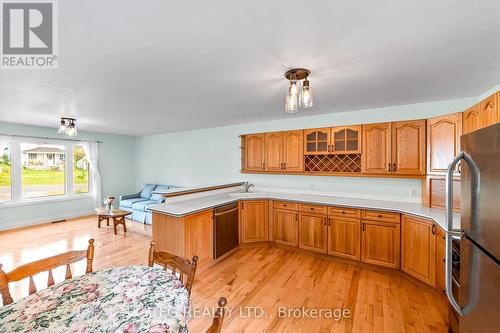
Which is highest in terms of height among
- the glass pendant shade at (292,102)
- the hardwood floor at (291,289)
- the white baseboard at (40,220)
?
the glass pendant shade at (292,102)

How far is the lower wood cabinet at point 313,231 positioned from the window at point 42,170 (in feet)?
19.9

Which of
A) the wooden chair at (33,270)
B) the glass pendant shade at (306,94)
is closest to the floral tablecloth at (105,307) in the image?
the wooden chair at (33,270)

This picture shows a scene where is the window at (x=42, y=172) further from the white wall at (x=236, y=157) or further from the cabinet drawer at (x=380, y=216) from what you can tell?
the cabinet drawer at (x=380, y=216)

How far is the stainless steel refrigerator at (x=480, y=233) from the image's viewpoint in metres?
0.85

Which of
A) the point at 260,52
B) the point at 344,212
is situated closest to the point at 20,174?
the point at 260,52

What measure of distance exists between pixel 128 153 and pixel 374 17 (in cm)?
719

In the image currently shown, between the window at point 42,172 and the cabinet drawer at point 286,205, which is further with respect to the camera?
the window at point 42,172

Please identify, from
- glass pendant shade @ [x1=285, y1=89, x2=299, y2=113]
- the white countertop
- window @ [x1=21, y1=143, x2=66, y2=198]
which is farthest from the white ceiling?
window @ [x1=21, y1=143, x2=66, y2=198]

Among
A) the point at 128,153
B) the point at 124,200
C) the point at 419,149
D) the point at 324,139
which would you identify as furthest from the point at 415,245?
the point at 128,153

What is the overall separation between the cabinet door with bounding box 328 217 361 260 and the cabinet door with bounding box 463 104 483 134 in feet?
5.22

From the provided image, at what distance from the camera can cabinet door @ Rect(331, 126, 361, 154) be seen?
10.6 ft

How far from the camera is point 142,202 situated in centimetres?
538

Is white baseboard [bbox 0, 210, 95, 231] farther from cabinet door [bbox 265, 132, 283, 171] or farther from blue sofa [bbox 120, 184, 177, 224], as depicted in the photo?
cabinet door [bbox 265, 132, 283, 171]

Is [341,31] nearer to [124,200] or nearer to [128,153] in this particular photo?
[124,200]
